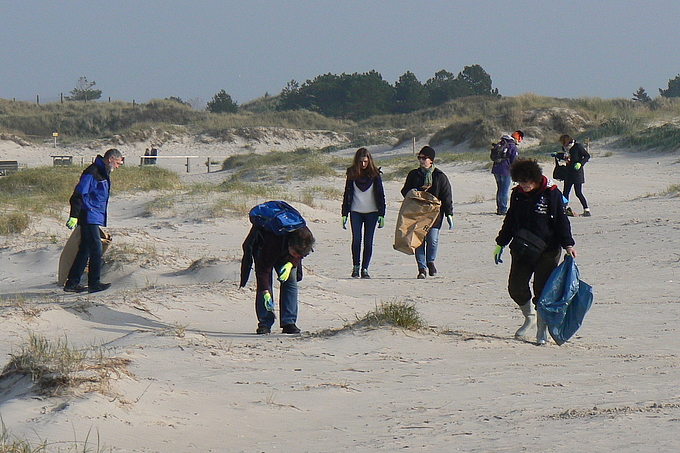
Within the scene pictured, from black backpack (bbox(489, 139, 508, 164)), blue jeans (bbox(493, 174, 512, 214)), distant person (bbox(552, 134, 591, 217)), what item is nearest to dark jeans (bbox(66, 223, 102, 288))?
black backpack (bbox(489, 139, 508, 164))

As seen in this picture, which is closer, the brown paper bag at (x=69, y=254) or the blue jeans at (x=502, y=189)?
the brown paper bag at (x=69, y=254)

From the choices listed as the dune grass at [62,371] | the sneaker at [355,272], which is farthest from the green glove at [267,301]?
the sneaker at [355,272]

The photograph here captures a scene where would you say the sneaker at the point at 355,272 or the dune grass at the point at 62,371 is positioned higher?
the dune grass at the point at 62,371

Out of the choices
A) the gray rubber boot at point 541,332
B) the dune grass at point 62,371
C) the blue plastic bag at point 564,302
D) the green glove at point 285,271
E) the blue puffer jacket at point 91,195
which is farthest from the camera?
the blue puffer jacket at point 91,195

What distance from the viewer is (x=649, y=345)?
661 cm

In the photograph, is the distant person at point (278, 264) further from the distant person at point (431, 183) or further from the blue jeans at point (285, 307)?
the distant person at point (431, 183)

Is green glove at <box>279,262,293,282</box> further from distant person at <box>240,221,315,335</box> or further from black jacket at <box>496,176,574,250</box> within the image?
black jacket at <box>496,176,574,250</box>

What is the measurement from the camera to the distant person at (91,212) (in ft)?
29.6

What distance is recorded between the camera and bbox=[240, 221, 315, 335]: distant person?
6.64m

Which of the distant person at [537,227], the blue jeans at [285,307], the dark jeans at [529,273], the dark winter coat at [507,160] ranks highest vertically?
the dark winter coat at [507,160]

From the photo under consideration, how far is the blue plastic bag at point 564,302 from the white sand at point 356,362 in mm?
221

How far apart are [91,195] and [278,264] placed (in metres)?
3.15

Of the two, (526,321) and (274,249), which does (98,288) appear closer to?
(274,249)

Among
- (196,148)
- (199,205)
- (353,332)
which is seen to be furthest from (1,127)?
(353,332)
